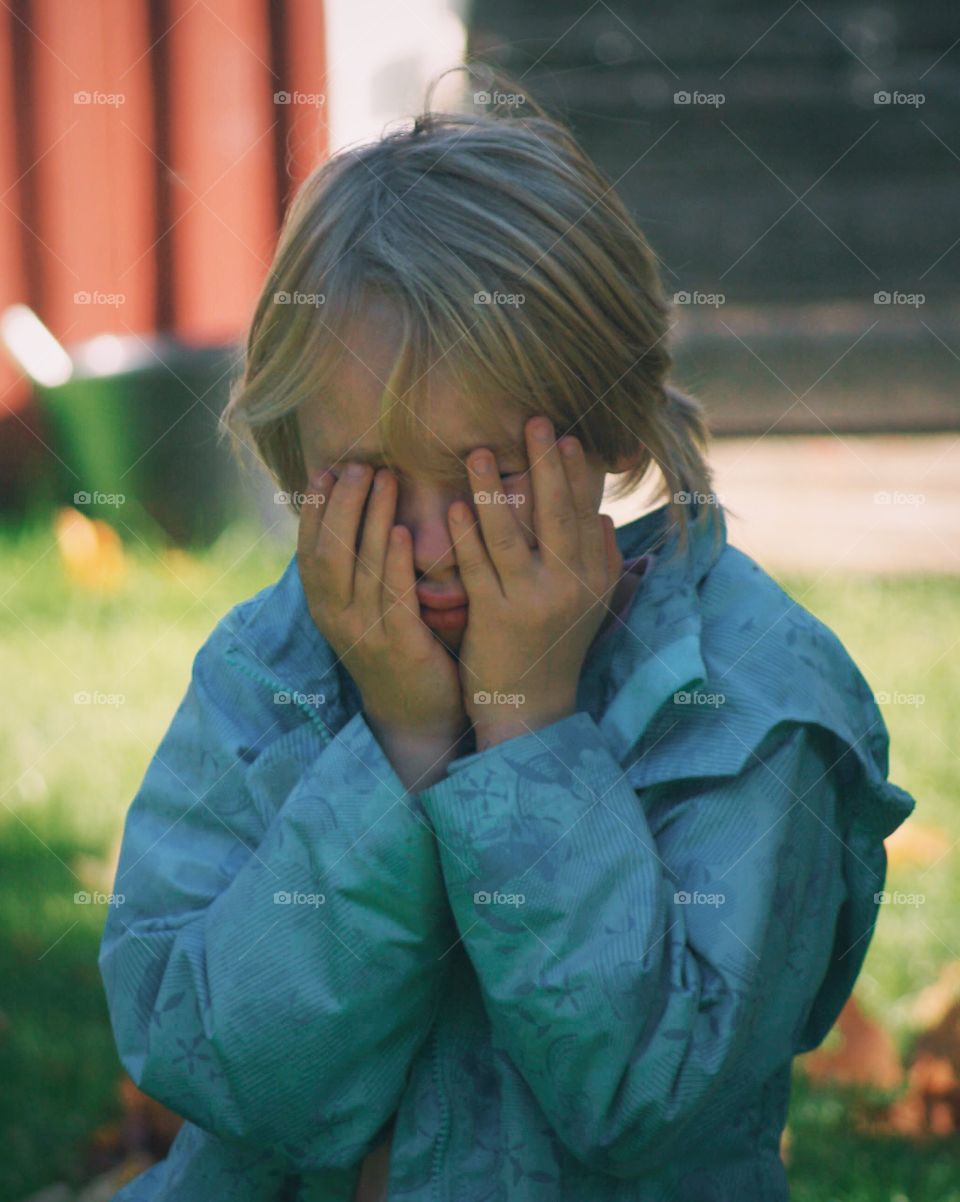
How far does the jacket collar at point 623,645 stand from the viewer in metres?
1.46

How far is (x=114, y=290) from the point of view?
598cm

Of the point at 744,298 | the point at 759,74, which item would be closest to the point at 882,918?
the point at 744,298

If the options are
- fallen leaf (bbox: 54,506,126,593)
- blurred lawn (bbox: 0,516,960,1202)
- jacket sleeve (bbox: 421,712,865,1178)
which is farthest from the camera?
→ fallen leaf (bbox: 54,506,126,593)

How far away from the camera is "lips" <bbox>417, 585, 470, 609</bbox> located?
1486mm

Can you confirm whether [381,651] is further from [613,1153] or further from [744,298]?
[744,298]

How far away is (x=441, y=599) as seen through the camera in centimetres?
149

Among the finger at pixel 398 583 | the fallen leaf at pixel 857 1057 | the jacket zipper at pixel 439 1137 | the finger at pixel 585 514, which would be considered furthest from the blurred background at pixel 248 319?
the jacket zipper at pixel 439 1137

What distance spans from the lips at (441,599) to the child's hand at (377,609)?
2 cm

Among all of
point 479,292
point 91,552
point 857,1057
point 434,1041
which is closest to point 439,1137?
point 434,1041

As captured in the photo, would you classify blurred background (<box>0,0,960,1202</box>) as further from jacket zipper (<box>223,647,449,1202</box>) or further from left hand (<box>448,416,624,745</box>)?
jacket zipper (<box>223,647,449,1202</box>)

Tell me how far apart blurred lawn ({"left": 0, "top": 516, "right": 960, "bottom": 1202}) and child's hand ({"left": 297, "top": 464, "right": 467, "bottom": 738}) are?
112cm

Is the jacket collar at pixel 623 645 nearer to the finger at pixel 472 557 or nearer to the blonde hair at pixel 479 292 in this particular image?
the blonde hair at pixel 479 292

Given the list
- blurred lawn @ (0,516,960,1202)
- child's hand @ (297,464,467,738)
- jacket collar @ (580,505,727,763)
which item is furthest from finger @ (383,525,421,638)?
blurred lawn @ (0,516,960,1202)

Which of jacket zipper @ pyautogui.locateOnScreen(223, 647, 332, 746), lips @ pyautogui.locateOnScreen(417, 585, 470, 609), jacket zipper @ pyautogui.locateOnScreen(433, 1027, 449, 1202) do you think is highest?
lips @ pyautogui.locateOnScreen(417, 585, 470, 609)
